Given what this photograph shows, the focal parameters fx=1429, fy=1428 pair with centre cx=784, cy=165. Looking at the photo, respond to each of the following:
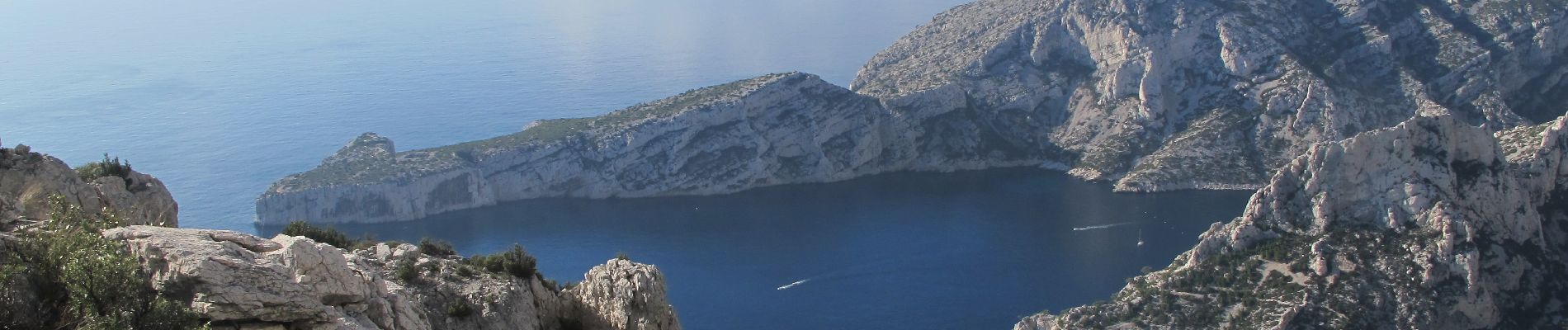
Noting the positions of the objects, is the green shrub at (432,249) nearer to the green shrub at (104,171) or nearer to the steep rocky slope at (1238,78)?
the green shrub at (104,171)

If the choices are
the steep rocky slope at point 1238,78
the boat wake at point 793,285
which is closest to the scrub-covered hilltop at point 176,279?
the boat wake at point 793,285

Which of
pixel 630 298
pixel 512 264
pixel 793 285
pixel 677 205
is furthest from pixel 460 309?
pixel 677 205

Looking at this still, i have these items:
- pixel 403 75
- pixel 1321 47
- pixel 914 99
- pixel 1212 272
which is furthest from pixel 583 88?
pixel 1212 272

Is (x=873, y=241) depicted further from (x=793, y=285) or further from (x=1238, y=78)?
(x=1238, y=78)

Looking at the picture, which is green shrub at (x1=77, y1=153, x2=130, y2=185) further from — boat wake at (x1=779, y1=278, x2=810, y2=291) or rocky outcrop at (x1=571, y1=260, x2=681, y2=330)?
boat wake at (x1=779, y1=278, x2=810, y2=291)

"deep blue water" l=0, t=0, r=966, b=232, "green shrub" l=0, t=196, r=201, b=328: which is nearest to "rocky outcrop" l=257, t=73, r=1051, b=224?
"deep blue water" l=0, t=0, r=966, b=232

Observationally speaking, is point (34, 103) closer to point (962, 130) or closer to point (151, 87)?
point (151, 87)
